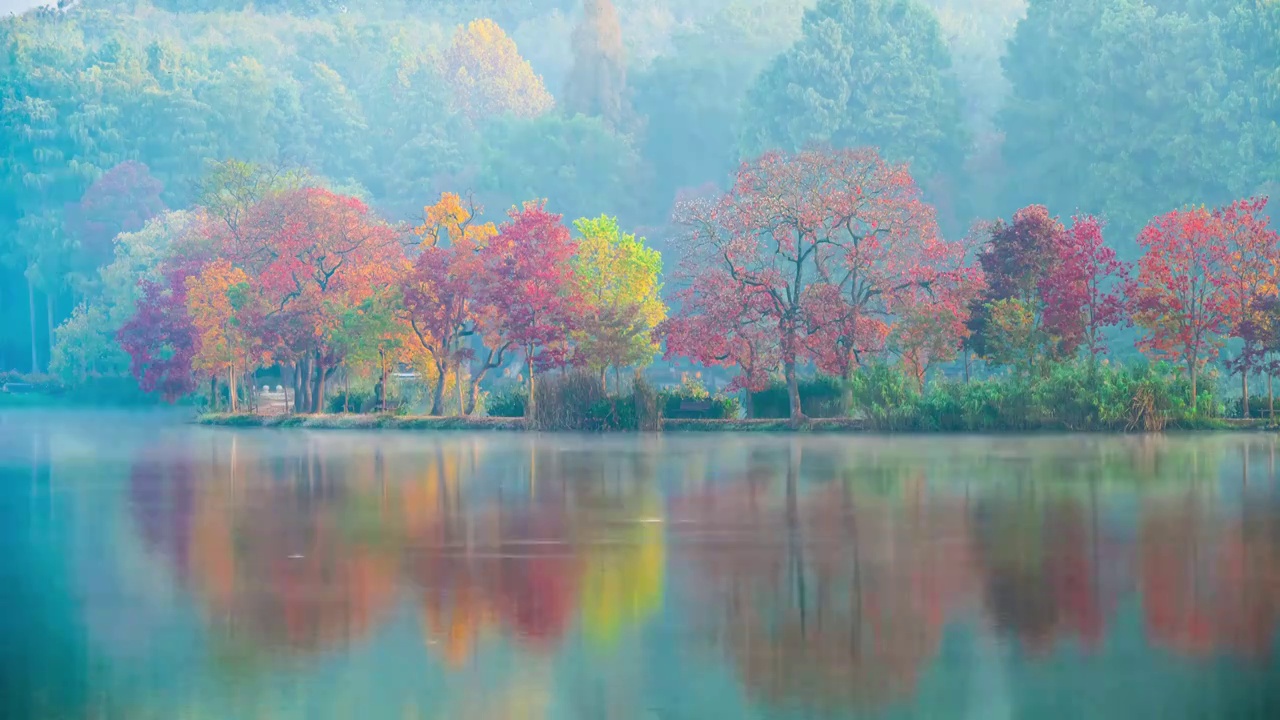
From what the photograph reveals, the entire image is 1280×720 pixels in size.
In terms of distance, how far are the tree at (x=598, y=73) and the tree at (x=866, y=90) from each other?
471 inches

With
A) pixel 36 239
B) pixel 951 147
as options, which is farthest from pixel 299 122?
pixel 951 147

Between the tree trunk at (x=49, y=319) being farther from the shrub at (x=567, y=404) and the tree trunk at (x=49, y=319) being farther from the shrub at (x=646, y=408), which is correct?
the shrub at (x=646, y=408)

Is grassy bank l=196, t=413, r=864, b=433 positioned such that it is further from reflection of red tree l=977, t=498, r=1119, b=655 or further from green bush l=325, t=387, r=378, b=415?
reflection of red tree l=977, t=498, r=1119, b=655

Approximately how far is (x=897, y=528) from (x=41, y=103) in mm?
77012

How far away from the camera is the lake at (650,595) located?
8273 mm

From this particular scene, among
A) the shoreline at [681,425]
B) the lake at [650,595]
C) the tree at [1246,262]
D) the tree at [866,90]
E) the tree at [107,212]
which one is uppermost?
the tree at [866,90]

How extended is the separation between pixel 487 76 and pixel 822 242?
214 ft

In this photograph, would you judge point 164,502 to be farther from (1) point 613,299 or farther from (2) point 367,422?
(1) point 613,299

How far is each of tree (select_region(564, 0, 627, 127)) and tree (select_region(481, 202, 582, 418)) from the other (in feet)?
136

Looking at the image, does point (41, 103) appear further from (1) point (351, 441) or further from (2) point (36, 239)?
(1) point (351, 441)

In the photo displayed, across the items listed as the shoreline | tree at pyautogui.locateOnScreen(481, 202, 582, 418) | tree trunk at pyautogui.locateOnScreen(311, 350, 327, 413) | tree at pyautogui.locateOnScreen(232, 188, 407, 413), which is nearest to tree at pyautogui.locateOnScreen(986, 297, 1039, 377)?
the shoreline

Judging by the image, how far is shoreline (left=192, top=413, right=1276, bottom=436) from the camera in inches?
1262

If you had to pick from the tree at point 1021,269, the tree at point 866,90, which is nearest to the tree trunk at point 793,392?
the tree at point 1021,269

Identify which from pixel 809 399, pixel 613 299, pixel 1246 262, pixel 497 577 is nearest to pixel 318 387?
pixel 613 299
